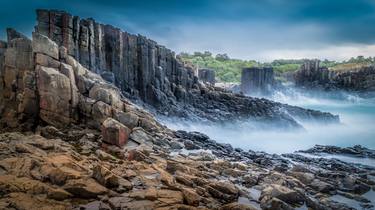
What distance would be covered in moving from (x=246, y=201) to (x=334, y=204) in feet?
8.44

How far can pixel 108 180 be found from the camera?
9.30 meters

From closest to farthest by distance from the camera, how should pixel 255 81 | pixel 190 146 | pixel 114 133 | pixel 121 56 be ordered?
1. pixel 114 133
2. pixel 190 146
3. pixel 121 56
4. pixel 255 81

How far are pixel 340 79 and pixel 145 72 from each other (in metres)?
71.3

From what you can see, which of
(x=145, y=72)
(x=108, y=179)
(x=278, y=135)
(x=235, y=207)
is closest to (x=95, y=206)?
(x=108, y=179)

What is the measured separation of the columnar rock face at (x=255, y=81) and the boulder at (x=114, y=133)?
55.6 m

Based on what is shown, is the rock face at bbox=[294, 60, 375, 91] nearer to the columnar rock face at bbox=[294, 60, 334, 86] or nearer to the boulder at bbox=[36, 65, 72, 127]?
the columnar rock face at bbox=[294, 60, 334, 86]

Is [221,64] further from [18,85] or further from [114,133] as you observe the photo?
[114,133]

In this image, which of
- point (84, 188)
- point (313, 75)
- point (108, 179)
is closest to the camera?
point (84, 188)

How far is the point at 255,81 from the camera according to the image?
2717 inches

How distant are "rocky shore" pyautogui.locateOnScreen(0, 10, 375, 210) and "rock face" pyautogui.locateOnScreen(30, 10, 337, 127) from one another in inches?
4.1

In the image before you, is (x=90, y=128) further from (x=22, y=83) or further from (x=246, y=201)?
(x=246, y=201)

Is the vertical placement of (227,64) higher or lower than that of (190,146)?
higher

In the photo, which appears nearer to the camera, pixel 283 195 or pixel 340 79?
pixel 283 195

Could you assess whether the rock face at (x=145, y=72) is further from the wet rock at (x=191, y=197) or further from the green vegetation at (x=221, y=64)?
the green vegetation at (x=221, y=64)
